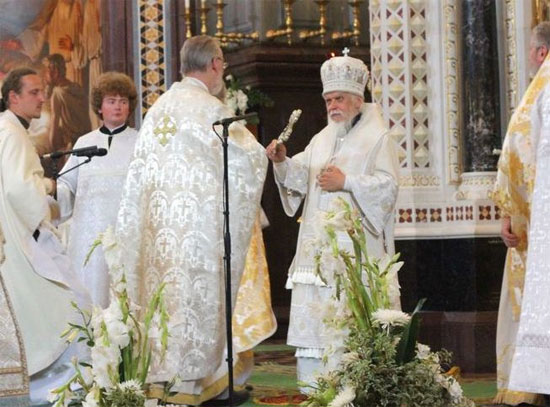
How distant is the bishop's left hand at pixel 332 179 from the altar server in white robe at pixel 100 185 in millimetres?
1989

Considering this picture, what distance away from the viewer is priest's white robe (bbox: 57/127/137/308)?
9.81 m

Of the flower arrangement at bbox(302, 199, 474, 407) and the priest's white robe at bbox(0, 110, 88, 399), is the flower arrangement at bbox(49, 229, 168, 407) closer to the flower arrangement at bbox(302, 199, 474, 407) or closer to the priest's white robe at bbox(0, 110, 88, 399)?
the flower arrangement at bbox(302, 199, 474, 407)

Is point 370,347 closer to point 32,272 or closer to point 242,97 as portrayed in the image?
point 32,272

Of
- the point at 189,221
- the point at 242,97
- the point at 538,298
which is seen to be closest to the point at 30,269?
the point at 189,221

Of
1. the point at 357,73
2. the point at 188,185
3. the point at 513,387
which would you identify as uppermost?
the point at 357,73

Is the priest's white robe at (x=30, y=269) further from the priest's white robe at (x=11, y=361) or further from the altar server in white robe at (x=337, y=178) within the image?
the altar server in white robe at (x=337, y=178)

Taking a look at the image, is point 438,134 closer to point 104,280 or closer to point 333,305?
point 104,280

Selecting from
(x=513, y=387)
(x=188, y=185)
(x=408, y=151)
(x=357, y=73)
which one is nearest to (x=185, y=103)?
(x=188, y=185)

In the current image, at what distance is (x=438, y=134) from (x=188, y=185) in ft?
9.64

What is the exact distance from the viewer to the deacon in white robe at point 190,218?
27.7 feet

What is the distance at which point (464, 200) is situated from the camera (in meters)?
10.6

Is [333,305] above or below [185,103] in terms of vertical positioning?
below

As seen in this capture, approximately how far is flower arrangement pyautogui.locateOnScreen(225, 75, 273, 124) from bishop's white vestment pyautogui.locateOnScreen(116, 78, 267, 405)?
13.9 feet

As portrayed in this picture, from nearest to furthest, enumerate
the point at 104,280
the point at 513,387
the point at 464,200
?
the point at 513,387 → the point at 104,280 → the point at 464,200
